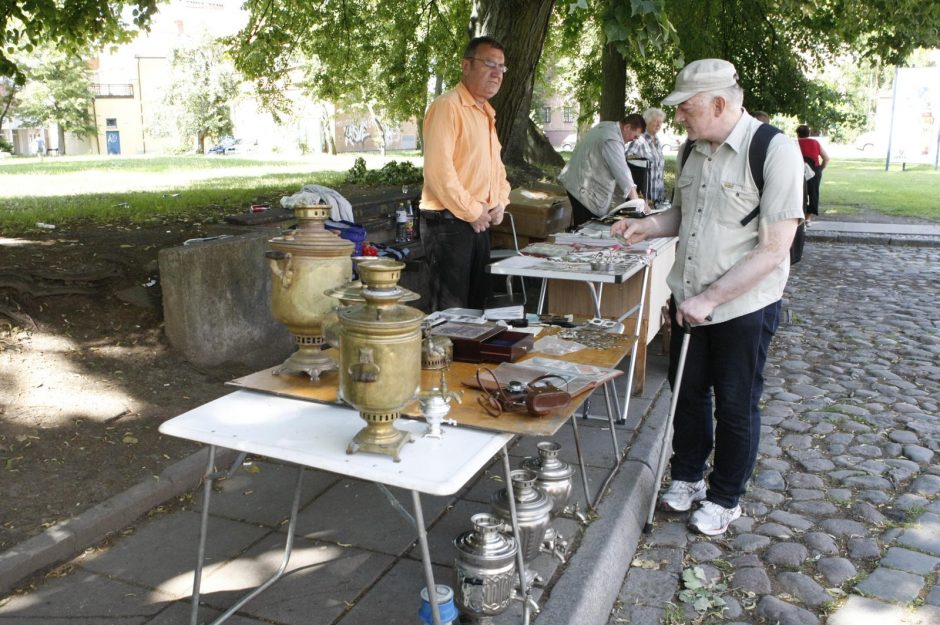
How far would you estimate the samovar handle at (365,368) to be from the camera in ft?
7.45

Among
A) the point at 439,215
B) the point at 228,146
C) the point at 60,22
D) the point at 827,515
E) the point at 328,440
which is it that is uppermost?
the point at 60,22

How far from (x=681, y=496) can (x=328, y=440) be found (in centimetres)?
215

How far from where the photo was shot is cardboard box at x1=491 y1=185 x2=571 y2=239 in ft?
30.1

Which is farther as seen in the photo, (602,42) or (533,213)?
(602,42)

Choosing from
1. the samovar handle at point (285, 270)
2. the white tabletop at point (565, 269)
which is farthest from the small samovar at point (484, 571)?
the white tabletop at point (565, 269)

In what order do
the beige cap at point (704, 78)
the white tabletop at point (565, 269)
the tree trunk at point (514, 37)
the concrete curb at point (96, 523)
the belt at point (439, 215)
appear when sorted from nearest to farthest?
the concrete curb at point (96, 523) → the beige cap at point (704, 78) → the white tabletop at point (565, 269) → the belt at point (439, 215) → the tree trunk at point (514, 37)

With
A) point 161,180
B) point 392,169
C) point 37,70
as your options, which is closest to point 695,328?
point 392,169

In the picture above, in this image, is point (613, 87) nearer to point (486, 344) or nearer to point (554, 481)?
point (486, 344)

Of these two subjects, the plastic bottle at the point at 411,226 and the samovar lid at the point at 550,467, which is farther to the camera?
the plastic bottle at the point at 411,226

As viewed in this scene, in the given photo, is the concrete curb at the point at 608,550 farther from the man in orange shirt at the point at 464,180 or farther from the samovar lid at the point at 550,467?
the man in orange shirt at the point at 464,180

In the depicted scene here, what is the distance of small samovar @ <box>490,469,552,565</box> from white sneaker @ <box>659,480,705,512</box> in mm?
1030

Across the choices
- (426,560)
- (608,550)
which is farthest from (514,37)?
(426,560)

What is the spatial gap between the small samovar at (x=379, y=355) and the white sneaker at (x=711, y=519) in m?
2.02

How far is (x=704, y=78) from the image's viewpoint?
3.40m
